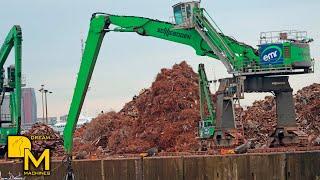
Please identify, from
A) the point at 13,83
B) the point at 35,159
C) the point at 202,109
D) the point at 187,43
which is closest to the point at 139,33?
the point at 187,43

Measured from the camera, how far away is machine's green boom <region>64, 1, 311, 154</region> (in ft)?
121

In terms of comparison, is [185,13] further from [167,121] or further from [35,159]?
[35,159]

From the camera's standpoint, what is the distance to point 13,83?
189ft

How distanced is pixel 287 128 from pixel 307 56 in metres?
4.70

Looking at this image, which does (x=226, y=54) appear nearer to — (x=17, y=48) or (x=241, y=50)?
(x=241, y=50)

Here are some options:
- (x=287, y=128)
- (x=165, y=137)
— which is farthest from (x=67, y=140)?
(x=287, y=128)

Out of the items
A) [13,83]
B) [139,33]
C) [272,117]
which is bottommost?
[272,117]

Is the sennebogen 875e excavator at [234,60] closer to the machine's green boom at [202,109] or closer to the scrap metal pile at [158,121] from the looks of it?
the machine's green boom at [202,109]

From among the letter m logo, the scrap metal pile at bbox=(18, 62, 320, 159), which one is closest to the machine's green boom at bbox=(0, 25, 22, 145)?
the scrap metal pile at bbox=(18, 62, 320, 159)

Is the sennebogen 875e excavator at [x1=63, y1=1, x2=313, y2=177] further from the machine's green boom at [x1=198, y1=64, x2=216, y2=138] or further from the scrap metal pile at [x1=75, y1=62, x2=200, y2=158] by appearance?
the scrap metal pile at [x1=75, y1=62, x2=200, y2=158]

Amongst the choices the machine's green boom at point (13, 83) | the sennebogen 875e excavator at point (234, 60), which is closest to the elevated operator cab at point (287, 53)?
the sennebogen 875e excavator at point (234, 60)

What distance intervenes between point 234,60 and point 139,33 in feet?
27.6

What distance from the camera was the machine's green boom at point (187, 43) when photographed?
36.8 metres

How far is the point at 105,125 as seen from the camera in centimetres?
6097
